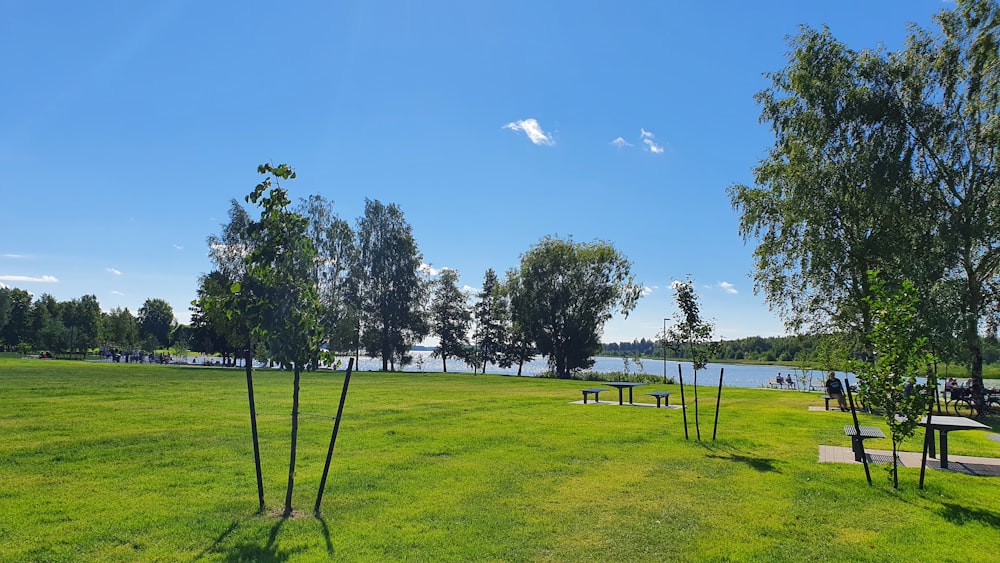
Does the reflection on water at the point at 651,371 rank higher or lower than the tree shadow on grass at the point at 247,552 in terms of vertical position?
lower

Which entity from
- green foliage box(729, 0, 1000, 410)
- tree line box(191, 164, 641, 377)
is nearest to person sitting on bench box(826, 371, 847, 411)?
green foliage box(729, 0, 1000, 410)

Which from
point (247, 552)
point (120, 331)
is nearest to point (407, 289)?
point (247, 552)

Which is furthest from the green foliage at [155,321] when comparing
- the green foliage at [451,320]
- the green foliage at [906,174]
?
the green foliage at [906,174]

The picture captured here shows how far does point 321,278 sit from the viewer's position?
4244 centimetres

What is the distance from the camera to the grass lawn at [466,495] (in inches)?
199

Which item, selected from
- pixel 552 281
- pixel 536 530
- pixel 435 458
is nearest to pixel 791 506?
pixel 536 530

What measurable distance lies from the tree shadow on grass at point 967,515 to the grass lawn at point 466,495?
26 millimetres

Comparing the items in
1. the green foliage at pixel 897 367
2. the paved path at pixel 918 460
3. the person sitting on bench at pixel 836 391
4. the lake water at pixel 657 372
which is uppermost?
the green foliage at pixel 897 367

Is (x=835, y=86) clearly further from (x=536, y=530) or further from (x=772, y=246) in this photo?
(x=536, y=530)

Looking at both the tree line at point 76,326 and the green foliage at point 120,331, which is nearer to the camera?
the tree line at point 76,326

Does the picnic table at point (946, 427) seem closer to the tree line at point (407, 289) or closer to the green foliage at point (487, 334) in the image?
the tree line at point (407, 289)

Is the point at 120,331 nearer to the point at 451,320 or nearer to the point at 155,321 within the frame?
the point at 155,321

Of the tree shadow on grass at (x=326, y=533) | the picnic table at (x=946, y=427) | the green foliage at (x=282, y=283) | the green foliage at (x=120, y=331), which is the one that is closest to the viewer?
the tree shadow on grass at (x=326, y=533)

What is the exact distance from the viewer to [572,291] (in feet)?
151
